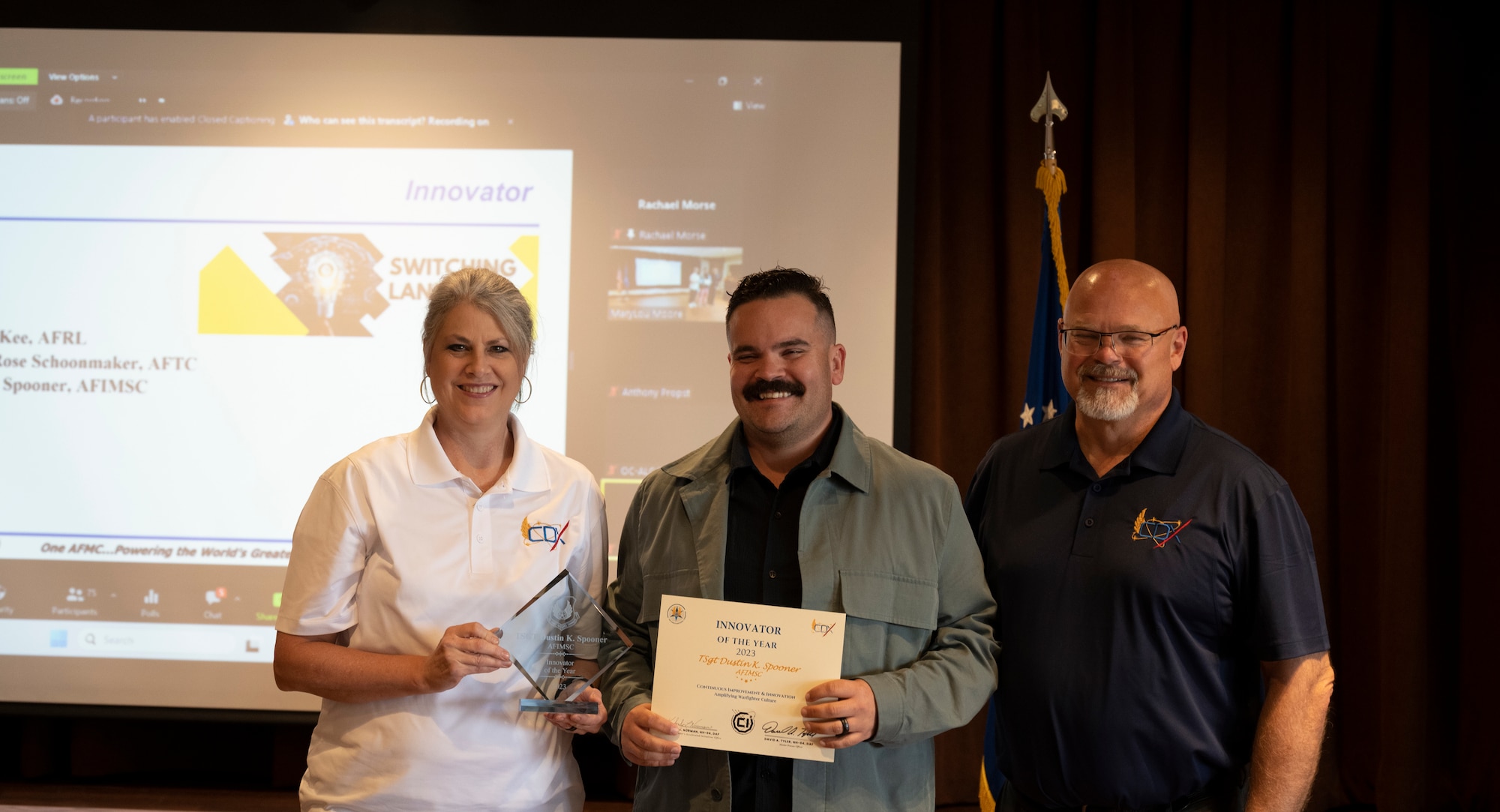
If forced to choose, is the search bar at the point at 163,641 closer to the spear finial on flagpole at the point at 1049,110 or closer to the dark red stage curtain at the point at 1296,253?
the dark red stage curtain at the point at 1296,253

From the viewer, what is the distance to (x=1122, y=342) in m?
2.03

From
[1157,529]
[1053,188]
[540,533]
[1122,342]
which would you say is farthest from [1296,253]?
[540,533]

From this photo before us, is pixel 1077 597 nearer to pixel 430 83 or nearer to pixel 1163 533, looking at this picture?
pixel 1163 533

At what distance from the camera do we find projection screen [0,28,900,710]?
371cm

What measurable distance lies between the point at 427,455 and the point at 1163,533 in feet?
4.84

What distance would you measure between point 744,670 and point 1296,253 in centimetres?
366

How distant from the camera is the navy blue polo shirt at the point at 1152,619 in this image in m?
1.88

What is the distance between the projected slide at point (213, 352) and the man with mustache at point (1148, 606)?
2211mm

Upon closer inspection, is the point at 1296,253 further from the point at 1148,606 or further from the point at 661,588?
the point at 661,588

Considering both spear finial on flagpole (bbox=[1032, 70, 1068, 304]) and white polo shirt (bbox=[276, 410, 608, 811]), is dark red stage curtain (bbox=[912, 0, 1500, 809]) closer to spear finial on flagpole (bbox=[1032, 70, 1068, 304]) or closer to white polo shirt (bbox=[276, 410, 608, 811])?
spear finial on flagpole (bbox=[1032, 70, 1068, 304])
